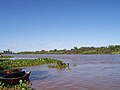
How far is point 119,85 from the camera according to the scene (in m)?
23.8

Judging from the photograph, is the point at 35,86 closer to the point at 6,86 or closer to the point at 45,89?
the point at 45,89

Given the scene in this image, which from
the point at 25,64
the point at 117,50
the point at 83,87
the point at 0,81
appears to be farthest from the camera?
the point at 117,50

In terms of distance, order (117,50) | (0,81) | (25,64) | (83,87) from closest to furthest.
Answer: (0,81), (83,87), (25,64), (117,50)

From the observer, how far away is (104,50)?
555ft

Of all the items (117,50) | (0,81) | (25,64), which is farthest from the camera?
(117,50)

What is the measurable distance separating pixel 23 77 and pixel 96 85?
8210mm

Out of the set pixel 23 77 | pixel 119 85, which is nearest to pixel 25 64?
pixel 23 77

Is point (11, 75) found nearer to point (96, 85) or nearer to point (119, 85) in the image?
point (96, 85)

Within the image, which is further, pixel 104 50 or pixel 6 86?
pixel 104 50

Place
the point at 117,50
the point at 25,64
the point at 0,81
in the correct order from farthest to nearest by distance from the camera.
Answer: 1. the point at 117,50
2. the point at 25,64
3. the point at 0,81

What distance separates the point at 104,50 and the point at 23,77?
491ft

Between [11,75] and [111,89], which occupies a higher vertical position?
[11,75]

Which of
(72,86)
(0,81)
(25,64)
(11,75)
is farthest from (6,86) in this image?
(25,64)

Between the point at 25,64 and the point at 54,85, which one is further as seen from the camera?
the point at 25,64
